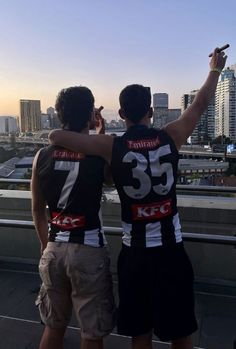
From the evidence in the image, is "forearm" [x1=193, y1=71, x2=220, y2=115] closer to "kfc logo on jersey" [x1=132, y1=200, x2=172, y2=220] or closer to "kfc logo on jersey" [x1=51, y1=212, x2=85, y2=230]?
"kfc logo on jersey" [x1=132, y1=200, x2=172, y2=220]

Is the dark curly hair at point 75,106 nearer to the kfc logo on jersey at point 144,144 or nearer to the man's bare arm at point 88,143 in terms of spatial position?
the man's bare arm at point 88,143

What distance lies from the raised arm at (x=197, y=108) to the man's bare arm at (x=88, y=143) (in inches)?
13.7

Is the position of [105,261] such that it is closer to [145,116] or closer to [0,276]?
[145,116]

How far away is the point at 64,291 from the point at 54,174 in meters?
0.68

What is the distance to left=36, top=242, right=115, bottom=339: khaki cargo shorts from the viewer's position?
233 cm

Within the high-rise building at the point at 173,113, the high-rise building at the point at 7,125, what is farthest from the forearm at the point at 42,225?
the high-rise building at the point at 7,125

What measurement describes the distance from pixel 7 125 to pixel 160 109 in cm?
2565

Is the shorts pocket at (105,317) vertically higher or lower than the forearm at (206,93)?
lower

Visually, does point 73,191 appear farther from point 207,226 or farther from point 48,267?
point 207,226

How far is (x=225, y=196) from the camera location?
436cm

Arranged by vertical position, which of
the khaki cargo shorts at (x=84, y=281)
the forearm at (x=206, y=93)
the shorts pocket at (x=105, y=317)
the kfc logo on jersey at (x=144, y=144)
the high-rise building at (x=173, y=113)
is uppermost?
the forearm at (x=206, y=93)

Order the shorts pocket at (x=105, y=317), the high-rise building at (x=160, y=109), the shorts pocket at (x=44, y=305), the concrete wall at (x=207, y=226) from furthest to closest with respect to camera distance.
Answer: the concrete wall at (x=207, y=226) → the high-rise building at (x=160, y=109) → the shorts pocket at (x=44, y=305) → the shorts pocket at (x=105, y=317)

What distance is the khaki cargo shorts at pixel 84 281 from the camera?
2326 millimetres

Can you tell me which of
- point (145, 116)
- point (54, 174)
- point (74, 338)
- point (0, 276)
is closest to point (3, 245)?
point (0, 276)
